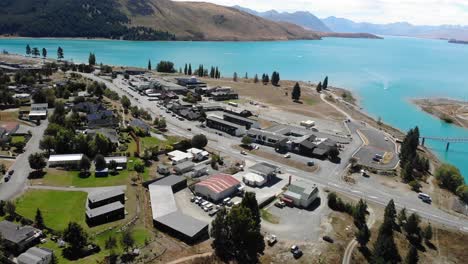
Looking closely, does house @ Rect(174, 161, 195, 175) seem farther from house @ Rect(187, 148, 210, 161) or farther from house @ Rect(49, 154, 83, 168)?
house @ Rect(49, 154, 83, 168)

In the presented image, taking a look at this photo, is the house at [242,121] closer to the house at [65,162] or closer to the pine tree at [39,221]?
the house at [65,162]

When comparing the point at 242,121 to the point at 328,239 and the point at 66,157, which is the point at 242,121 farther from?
the point at 328,239

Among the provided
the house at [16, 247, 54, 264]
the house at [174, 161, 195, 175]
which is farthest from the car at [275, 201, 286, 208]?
the house at [16, 247, 54, 264]

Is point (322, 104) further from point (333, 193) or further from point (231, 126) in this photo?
point (333, 193)

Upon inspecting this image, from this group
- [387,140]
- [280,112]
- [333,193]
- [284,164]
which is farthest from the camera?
[280,112]

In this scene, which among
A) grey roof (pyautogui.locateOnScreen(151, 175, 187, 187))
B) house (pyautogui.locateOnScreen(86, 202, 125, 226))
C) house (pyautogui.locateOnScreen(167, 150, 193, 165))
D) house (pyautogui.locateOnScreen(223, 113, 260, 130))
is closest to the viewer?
house (pyautogui.locateOnScreen(86, 202, 125, 226))

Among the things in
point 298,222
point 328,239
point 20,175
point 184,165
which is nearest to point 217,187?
point 184,165

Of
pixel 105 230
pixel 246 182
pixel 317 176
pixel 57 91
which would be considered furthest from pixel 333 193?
pixel 57 91
